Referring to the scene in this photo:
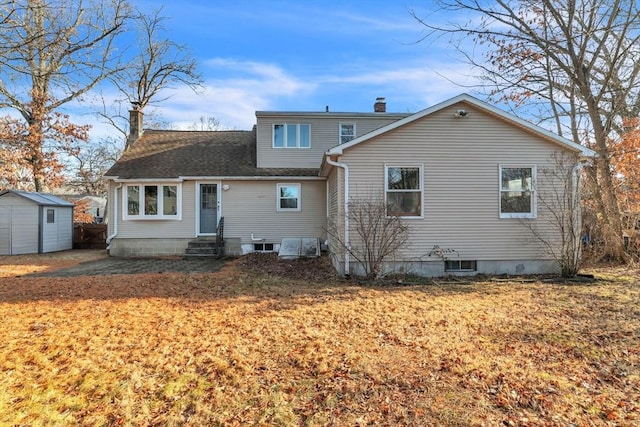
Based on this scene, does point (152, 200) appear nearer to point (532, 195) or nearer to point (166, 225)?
point (166, 225)

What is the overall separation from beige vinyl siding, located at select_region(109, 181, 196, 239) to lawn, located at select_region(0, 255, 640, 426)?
6.38 m

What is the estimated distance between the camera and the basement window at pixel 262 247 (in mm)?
13469

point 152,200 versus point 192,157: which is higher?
point 192,157

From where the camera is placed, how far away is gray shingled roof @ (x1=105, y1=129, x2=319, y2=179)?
1333 centimetres

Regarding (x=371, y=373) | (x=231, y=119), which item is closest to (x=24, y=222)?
(x=371, y=373)

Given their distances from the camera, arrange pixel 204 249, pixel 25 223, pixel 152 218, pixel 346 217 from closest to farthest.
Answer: pixel 346 217 → pixel 204 249 → pixel 152 218 → pixel 25 223

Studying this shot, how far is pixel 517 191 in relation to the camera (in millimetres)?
9070

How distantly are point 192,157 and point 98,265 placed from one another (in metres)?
5.53

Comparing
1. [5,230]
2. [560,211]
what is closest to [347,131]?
[560,211]

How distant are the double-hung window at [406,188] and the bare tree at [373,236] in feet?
1.39

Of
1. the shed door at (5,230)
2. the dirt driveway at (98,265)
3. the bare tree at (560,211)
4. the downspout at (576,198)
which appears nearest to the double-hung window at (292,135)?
the dirt driveway at (98,265)

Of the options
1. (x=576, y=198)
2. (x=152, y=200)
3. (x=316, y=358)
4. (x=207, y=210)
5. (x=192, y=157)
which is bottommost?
(x=316, y=358)

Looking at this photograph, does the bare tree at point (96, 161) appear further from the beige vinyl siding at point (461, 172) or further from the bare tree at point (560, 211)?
the bare tree at point (560, 211)

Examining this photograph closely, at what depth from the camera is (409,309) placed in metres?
5.86
